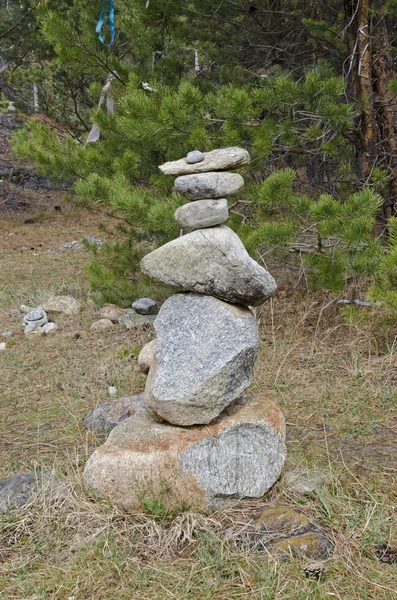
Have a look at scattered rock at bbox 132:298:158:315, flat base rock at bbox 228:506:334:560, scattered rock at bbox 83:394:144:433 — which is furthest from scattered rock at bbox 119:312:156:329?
flat base rock at bbox 228:506:334:560

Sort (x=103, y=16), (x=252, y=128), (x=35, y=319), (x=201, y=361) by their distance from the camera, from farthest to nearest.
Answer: (x=35, y=319), (x=103, y=16), (x=252, y=128), (x=201, y=361)

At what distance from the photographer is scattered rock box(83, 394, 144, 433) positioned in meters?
3.95

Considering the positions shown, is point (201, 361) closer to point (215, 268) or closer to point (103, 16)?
point (215, 268)

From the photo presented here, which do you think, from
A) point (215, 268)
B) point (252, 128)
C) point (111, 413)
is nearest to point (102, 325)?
point (111, 413)

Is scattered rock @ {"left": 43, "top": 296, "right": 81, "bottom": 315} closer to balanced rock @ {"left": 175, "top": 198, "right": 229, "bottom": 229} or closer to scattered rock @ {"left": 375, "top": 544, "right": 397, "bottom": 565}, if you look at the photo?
balanced rock @ {"left": 175, "top": 198, "right": 229, "bottom": 229}

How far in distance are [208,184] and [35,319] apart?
3486 mm

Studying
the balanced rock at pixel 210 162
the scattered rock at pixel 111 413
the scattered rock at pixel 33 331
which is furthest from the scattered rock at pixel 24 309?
the balanced rock at pixel 210 162

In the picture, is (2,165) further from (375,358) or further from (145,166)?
(375,358)

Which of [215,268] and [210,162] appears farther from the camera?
[210,162]

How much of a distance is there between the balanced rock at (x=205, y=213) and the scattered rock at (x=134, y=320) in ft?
9.10

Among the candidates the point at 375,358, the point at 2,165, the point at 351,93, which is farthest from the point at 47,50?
the point at 375,358

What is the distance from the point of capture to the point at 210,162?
3.31 m

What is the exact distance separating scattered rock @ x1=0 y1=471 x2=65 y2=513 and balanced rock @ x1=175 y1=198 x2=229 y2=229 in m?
1.56

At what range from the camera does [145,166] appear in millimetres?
6152
